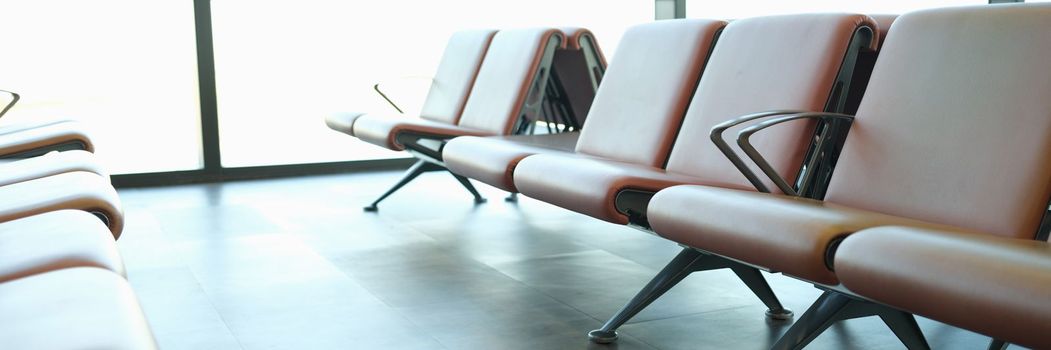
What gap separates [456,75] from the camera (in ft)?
16.1

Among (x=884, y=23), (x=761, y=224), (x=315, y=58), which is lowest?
(x=315, y=58)

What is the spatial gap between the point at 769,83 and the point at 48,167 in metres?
1.85

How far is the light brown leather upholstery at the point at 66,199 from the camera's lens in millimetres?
2021

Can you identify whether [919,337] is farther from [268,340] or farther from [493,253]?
[493,253]

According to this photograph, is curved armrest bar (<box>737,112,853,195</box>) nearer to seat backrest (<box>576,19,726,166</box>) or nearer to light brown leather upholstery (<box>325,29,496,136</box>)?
seat backrest (<box>576,19,726,166</box>)

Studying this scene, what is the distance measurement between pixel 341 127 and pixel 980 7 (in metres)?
3.19

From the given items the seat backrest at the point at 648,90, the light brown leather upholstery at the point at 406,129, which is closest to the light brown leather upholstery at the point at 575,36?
the light brown leather upholstery at the point at 406,129

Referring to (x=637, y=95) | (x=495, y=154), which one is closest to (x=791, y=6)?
(x=637, y=95)

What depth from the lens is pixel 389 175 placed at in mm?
5965

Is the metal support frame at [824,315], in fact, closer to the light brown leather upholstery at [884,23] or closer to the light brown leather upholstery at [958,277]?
the light brown leather upholstery at [958,277]

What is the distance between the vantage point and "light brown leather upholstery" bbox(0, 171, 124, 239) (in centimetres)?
202

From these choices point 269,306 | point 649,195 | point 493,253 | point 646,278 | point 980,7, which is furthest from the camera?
point 493,253

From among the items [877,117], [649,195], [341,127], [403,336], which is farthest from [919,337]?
[341,127]

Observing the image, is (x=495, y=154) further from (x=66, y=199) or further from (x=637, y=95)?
(x=66, y=199)
